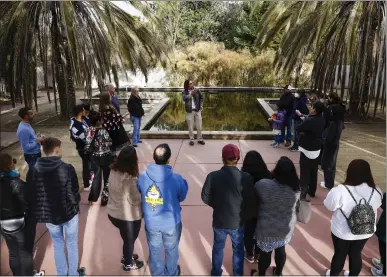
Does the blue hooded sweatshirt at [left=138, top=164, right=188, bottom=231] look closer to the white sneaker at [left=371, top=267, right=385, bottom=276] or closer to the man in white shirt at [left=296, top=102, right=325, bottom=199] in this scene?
the white sneaker at [left=371, top=267, right=385, bottom=276]

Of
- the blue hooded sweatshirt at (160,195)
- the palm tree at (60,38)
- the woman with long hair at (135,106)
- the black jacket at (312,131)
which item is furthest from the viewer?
the palm tree at (60,38)

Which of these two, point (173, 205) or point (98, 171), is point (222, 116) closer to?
point (98, 171)

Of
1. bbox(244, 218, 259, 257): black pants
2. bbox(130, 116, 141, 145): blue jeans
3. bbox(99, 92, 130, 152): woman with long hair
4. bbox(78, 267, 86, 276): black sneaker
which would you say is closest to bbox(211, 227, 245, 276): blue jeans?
bbox(244, 218, 259, 257): black pants

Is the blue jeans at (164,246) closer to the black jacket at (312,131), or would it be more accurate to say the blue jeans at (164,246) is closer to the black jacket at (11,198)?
the black jacket at (11,198)

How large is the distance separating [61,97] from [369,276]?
34.0 feet

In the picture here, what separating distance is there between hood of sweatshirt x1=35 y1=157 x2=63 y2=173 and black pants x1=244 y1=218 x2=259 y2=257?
2.20 metres

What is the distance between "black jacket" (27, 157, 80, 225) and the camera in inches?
125

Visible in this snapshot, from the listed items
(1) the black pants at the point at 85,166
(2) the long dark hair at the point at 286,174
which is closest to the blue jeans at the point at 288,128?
(1) the black pants at the point at 85,166

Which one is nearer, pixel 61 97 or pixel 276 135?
pixel 276 135

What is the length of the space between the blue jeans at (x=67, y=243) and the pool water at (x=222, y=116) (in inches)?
281

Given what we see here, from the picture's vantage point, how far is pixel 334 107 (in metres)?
5.38

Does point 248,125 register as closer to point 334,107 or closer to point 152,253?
point 334,107

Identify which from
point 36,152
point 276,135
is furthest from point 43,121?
point 276,135

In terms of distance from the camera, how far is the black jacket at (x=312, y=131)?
16.3 ft
